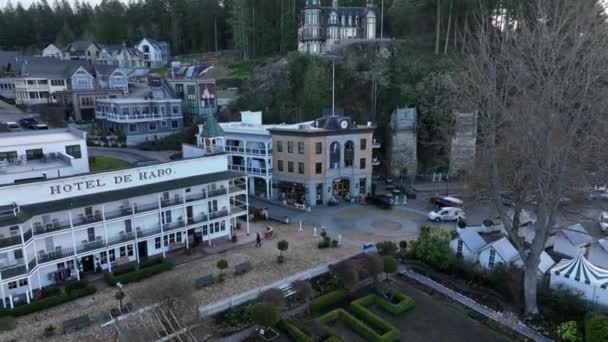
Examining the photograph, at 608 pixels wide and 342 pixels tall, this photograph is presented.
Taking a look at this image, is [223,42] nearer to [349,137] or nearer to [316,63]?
[316,63]

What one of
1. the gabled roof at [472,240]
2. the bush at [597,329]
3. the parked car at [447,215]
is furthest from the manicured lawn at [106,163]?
the bush at [597,329]

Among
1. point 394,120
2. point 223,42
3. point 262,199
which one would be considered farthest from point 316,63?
point 223,42

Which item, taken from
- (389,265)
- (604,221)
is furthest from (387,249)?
(604,221)

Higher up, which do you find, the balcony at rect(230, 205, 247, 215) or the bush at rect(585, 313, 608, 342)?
the balcony at rect(230, 205, 247, 215)

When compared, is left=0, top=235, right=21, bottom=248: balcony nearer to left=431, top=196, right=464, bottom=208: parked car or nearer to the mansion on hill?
left=431, top=196, right=464, bottom=208: parked car

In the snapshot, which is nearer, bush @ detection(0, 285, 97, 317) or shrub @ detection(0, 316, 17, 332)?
shrub @ detection(0, 316, 17, 332)

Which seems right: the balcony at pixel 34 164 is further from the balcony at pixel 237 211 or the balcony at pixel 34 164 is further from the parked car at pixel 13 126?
the parked car at pixel 13 126

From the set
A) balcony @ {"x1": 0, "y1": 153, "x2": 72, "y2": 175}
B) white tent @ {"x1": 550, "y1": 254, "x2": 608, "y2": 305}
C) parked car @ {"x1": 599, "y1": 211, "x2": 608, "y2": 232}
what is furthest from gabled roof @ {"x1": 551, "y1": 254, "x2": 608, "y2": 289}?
balcony @ {"x1": 0, "y1": 153, "x2": 72, "y2": 175}

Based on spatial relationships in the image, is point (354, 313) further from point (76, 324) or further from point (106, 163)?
point (106, 163)
